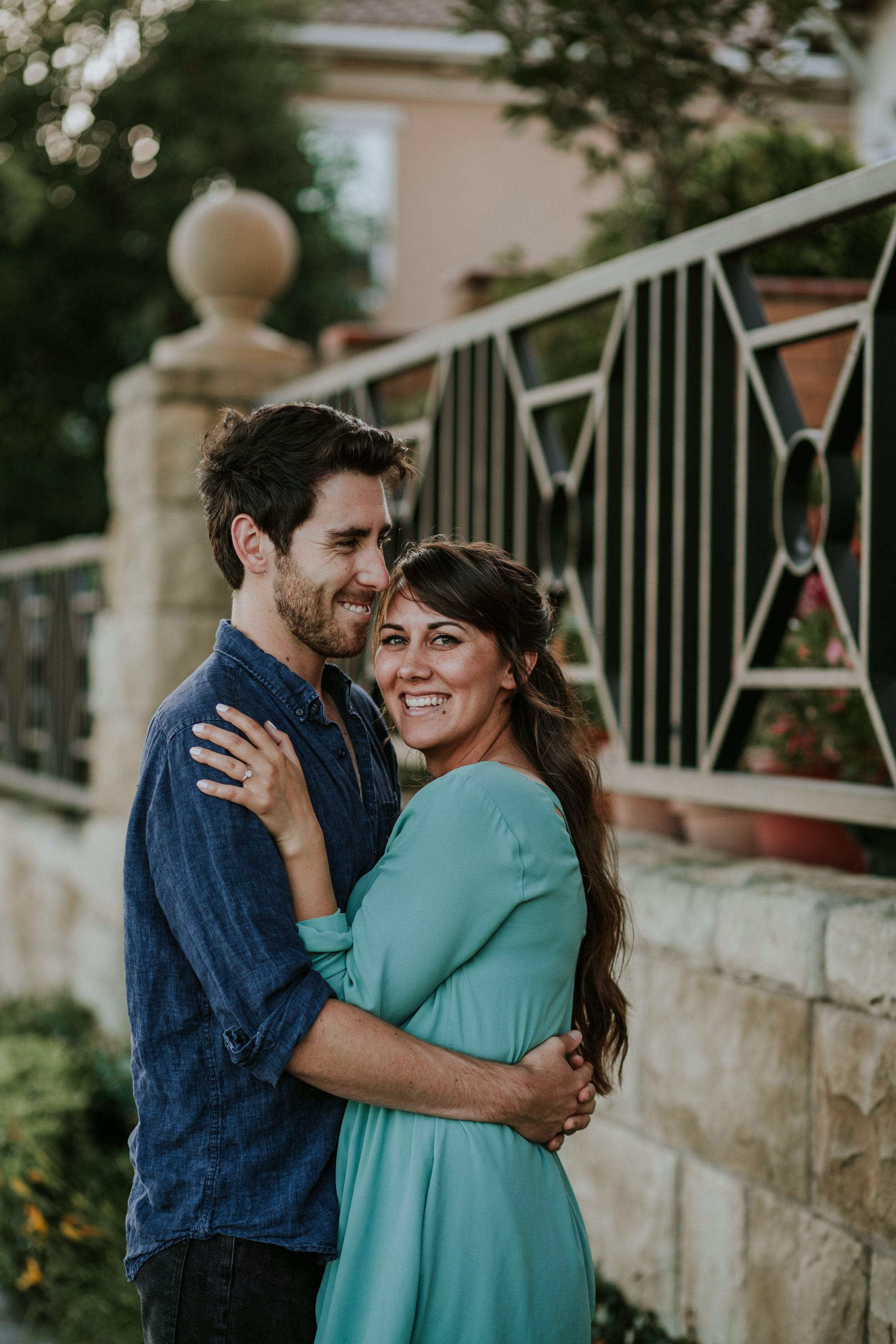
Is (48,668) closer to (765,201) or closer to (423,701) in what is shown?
(765,201)

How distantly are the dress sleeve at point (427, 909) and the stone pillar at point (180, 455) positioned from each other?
3.36 m

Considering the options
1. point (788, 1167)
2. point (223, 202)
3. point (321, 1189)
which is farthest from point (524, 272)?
point (321, 1189)

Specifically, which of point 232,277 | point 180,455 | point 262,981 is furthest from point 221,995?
point 232,277

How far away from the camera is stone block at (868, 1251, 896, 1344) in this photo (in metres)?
2.28

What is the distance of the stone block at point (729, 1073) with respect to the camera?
100 inches

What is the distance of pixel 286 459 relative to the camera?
6.47 ft

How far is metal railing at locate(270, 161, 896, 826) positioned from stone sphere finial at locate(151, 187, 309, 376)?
156 cm

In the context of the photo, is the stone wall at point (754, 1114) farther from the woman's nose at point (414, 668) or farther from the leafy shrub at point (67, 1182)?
the leafy shrub at point (67, 1182)

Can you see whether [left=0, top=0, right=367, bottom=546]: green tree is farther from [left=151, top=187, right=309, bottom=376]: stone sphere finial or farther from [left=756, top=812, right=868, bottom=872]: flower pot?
[left=756, top=812, right=868, bottom=872]: flower pot

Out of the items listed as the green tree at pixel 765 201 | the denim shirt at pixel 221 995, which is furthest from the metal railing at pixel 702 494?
the green tree at pixel 765 201

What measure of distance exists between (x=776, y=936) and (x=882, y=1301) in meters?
0.63

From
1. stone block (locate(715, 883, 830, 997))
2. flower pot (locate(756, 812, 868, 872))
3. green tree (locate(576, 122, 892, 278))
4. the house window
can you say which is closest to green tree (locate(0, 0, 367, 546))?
the house window

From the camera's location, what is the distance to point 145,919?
6.30 ft

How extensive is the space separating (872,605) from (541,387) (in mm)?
1388
